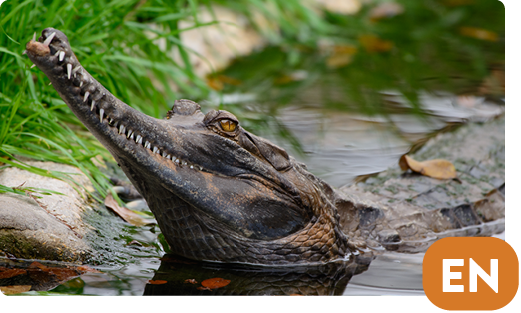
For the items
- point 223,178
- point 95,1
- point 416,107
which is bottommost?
point 416,107

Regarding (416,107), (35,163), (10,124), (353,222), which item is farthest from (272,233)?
(416,107)

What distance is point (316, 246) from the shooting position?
127 inches

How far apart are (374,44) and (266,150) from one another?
6734 millimetres

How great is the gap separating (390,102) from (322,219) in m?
3.86

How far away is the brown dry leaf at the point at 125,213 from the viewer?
12.1 ft

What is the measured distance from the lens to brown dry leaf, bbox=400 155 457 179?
436 centimetres

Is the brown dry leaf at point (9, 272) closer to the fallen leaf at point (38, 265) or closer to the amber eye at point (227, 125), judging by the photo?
the fallen leaf at point (38, 265)

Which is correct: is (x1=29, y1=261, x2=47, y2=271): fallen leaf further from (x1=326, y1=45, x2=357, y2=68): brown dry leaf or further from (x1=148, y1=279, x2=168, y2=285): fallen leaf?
(x1=326, y1=45, x2=357, y2=68): brown dry leaf

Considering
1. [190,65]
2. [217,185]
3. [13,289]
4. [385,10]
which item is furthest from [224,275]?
[385,10]

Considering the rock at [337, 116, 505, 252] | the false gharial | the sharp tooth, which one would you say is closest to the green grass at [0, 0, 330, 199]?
the false gharial

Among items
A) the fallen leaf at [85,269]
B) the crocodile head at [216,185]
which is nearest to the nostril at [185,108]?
the crocodile head at [216,185]

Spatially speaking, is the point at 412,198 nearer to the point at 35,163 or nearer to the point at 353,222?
the point at 353,222

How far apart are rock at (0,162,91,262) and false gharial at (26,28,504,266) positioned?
478 millimetres

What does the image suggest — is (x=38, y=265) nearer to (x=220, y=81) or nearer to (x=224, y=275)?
(x=224, y=275)
